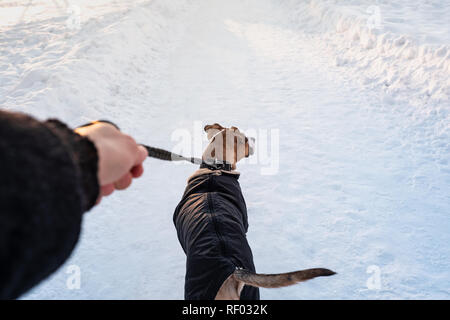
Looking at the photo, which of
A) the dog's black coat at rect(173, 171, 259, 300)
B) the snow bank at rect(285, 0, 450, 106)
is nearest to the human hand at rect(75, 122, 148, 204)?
the dog's black coat at rect(173, 171, 259, 300)

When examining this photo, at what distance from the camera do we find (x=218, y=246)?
1.86 metres

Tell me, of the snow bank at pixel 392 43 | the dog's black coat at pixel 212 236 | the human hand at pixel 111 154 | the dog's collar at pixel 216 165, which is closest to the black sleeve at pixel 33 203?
the human hand at pixel 111 154

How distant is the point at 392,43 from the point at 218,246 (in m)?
6.18

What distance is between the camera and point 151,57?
701cm

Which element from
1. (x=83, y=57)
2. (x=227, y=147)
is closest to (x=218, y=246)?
(x=227, y=147)

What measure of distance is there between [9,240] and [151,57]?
23.7ft

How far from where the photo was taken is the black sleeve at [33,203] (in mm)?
488

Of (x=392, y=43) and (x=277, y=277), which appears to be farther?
(x=392, y=43)

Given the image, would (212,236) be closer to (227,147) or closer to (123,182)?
(123,182)

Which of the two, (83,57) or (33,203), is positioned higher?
(83,57)

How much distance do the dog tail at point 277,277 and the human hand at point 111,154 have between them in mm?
995

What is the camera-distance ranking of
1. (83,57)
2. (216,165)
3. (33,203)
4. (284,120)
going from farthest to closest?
(83,57)
(284,120)
(216,165)
(33,203)
